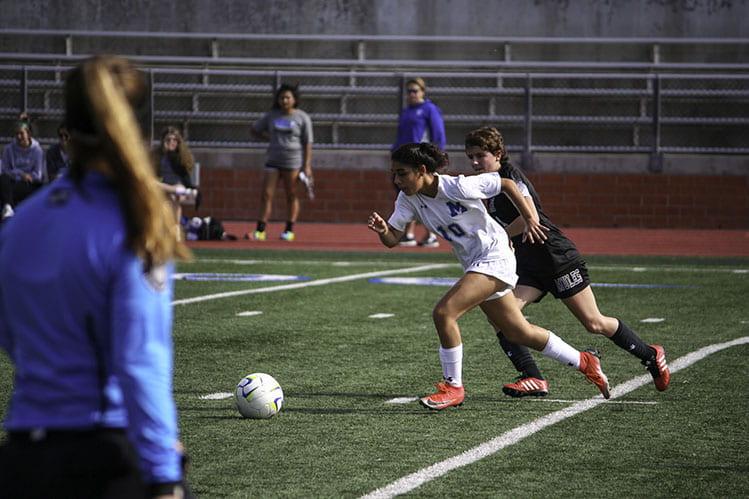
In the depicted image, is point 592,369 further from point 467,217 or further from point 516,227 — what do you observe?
point 467,217

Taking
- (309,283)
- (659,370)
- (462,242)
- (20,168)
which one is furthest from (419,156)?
(20,168)

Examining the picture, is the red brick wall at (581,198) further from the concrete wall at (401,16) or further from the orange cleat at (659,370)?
the orange cleat at (659,370)

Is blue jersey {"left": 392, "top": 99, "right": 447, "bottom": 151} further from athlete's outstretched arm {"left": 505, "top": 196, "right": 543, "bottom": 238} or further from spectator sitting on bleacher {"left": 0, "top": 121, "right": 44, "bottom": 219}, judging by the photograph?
athlete's outstretched arm {"left": 505, "top": 196, "right": 543, "bottom": 238}

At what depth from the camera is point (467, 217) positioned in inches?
314

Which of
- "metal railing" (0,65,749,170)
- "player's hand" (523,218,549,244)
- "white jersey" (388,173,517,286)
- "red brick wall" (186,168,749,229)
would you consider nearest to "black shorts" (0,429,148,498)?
"white jersey" (388,173,517,286)

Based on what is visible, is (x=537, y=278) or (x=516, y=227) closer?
(x=516, y=227)

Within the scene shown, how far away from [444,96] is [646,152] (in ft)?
12.5

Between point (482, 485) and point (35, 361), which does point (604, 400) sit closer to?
point (482, 485)

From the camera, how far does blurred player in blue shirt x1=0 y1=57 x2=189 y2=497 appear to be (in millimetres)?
2941

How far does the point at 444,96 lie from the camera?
2548 centimetres

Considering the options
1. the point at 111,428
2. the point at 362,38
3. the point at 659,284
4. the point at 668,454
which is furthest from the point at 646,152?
the point at 111,428

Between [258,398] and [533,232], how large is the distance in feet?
6.31

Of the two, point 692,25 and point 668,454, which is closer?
point 668,454

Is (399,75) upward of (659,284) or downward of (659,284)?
upward
